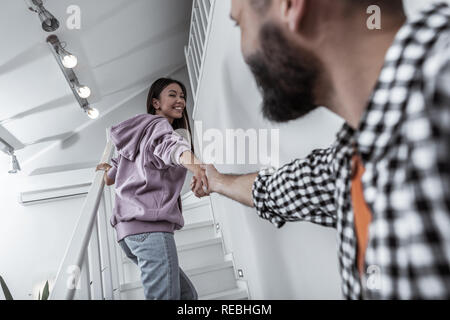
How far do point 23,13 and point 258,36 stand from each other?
996 millimetres

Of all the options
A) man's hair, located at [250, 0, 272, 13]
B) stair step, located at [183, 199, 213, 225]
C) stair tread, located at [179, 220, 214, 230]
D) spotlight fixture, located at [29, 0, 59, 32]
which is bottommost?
stair tread, located at [179, 220, 214, 230]

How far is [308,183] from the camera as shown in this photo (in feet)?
1.56

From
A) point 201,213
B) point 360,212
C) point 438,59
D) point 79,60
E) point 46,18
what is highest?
point 46,18

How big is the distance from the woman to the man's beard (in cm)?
31

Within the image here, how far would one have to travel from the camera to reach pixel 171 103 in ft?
3.05

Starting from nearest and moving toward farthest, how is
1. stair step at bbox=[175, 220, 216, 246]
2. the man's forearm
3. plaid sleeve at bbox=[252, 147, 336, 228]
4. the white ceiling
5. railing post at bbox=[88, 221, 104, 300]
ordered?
1. plaid sleeve at bbox=[252, 147, 336, 228]
2. the man's forearm
3. railing post at bbox=[88, 221, 104, 300]
4. the white ceiling
5. stair step at bbox=[175, 220, 216, 246]

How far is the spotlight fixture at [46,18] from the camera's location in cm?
94

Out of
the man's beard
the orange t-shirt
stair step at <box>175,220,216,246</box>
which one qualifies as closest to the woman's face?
the man's beard

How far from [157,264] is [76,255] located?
0.67ft

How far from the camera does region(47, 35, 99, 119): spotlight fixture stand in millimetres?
902

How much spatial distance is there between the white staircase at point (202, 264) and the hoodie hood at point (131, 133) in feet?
0.97

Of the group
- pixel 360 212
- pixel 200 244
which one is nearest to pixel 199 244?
pixel 200 244

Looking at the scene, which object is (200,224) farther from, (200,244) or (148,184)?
(148,184)

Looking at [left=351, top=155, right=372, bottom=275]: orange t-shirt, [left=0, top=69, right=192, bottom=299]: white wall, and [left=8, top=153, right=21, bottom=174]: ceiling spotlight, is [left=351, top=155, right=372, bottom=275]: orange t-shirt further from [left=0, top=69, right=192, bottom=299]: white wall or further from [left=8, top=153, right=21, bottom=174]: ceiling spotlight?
[left=8, top=153, right=21, bottom=174]: ceiling spotlight
